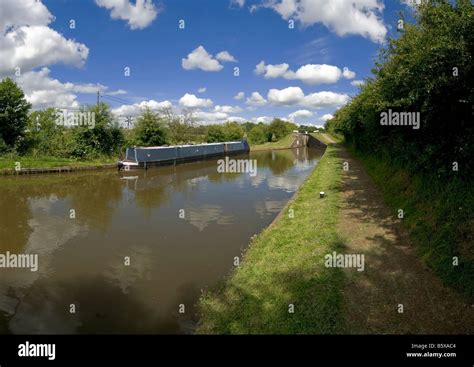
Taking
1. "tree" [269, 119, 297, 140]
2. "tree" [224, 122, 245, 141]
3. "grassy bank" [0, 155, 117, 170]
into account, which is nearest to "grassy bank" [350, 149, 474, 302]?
"grassy bank" [0, 155, 117, 170]

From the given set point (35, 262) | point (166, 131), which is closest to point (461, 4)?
point (35, 262)

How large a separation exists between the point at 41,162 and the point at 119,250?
2281 centimetres

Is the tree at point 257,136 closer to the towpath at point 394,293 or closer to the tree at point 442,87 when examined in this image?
the tree at point 442,87

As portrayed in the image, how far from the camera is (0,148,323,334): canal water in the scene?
239 inches

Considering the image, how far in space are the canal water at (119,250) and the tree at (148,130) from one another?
19882mm

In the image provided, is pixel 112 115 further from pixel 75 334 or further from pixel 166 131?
pixel 75 334

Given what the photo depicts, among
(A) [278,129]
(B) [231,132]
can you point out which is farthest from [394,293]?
(A) [278,129]

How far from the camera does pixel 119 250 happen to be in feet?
31.2

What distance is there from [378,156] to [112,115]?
27644 millimetres

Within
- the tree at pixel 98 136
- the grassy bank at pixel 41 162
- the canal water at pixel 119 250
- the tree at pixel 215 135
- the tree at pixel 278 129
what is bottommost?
the canal water at pixel 119 250

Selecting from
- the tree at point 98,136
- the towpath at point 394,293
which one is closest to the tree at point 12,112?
the tree at point 98,136

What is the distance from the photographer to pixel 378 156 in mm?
19750

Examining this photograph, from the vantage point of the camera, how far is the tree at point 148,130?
39.5 m

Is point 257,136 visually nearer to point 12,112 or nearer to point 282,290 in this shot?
point 12,112
